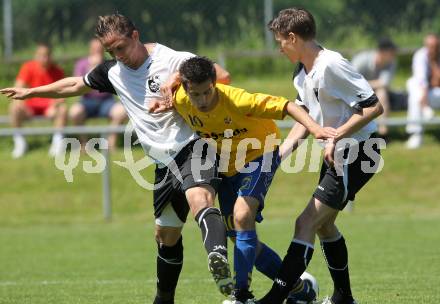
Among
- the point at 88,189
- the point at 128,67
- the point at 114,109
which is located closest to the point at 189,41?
the point at 114,109

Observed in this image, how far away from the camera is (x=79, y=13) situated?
17.8 meters

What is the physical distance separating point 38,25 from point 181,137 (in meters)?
11.8

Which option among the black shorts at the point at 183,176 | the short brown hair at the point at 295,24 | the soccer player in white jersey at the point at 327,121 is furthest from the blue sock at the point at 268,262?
the short brown hair at the point at 295,24

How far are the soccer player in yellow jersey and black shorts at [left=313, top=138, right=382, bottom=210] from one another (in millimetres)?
358

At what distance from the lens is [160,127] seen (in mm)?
6547

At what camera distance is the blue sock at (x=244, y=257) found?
6.16 metres

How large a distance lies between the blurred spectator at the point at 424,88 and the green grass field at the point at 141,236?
31 cm

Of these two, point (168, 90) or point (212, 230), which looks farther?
point (168, 90)

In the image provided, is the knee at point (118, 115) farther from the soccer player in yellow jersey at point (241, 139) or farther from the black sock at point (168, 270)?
the soccer player in yellow jersey at point (241, 139)

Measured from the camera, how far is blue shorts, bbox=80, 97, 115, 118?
48.7 feet

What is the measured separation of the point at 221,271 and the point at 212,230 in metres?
0.39

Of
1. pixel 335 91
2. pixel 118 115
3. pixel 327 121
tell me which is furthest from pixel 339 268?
pixel 118 115

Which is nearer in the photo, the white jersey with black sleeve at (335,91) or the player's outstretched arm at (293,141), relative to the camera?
the white jersey with black sleeve at (335,91)

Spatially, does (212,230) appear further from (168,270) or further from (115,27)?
(115,27)
